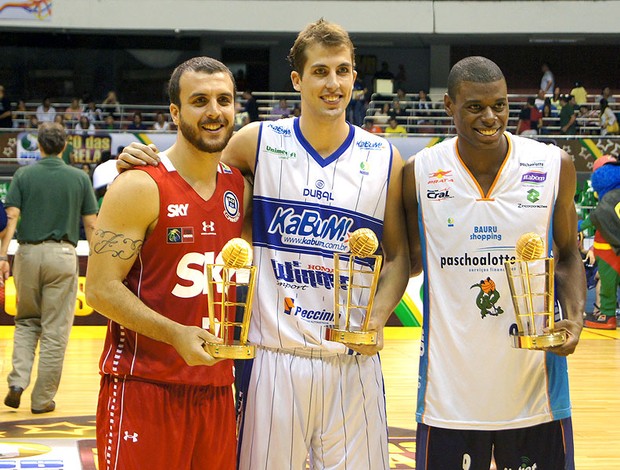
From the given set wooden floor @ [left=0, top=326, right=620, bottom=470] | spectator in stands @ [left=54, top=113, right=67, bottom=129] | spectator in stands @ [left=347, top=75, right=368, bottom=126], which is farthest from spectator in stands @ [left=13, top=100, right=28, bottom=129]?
wooden floor @ [left=0, top=326, right=620, bottom=470]

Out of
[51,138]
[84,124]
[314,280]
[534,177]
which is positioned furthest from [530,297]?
[84,124]

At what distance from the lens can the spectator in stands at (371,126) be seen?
821 inches

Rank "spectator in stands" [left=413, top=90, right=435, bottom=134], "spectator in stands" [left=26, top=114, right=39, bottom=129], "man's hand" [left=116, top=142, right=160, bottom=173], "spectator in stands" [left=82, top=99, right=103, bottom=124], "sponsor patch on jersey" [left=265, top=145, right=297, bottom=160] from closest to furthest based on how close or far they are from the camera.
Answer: "man's hand" [left=116, top=142, right=160, bottom=173] < "sponsor patch on jersey" [left=265, top=145, right=297, bottom=160] < "spectator in stands" [left=26, top=114, right=39, bottom=129] < "spectator in stands" [left=413, top=90, right=435, bottom=134] < "spectator in stands" [left=82, top=99, right=103, bottom=124]

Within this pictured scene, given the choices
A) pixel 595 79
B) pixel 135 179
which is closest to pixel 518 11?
pixel 595 79

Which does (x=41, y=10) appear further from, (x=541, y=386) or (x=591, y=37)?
(x=541, y=386)

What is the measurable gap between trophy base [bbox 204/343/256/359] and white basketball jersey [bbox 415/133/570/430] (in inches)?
36.0

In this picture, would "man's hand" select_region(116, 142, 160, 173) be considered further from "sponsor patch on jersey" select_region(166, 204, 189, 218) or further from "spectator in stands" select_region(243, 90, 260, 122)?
"spectator in stands" select_region(243, 90, 260, 122)

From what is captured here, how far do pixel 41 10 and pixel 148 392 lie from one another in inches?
937

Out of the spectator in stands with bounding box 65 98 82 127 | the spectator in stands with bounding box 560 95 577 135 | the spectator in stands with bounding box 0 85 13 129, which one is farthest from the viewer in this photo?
the spectator in stands with bounding box 65 98 82 127

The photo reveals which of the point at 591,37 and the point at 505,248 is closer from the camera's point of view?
the point at 505,248

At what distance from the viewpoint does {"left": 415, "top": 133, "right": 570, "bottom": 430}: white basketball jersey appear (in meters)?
3.48

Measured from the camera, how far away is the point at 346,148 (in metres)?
3.73

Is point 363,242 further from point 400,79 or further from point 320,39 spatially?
point 400,79

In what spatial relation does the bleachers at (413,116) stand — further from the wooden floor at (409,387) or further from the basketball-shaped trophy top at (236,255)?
the basketball-shaped trophy top at (236,255)
